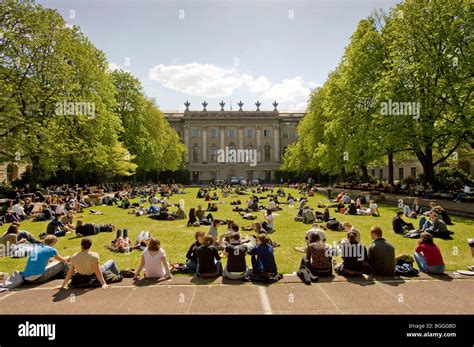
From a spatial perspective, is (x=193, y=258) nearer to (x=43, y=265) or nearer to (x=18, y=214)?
(x=43, y=265)

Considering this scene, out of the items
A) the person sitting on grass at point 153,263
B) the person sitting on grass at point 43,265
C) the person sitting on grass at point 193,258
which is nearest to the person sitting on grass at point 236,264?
the person sitting on grass at point 193,258

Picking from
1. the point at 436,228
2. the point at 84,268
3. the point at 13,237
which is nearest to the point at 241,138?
the point at 436,228

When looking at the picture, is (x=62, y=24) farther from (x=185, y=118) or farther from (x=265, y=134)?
(x=265, y=134)

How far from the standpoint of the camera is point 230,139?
76.4 m

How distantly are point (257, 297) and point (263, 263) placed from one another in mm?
1085

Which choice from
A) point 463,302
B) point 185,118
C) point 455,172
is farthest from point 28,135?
point 185,118

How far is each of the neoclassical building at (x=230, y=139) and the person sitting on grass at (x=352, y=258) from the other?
6684 cm

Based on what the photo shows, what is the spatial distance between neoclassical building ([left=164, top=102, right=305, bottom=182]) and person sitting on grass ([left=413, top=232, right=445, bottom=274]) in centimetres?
6680

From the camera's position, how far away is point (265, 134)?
252 ft

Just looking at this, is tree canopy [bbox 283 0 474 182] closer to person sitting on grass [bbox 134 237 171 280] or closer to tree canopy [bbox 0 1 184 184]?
person sitting on grass [bbox 134 237 171 280]

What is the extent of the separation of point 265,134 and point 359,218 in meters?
60.8

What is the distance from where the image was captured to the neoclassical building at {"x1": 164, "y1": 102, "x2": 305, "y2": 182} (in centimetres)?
7506

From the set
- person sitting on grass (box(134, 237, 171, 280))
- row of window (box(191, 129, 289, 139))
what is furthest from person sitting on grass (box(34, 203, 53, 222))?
row of window (box(191, 129, 289, 139))

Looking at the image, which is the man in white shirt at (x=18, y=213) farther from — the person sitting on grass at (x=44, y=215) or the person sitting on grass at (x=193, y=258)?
the person sitting on grass at (x=193, y=258)
